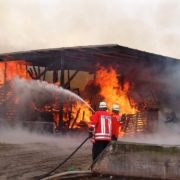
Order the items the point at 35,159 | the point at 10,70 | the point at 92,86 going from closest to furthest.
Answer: the point at 35,159 → the point at 10,70 → the point at 92,86

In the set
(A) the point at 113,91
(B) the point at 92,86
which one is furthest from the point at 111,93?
(B) the point at 92,86

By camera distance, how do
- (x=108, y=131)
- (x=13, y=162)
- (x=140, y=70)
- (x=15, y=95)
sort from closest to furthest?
1. (x=108, y=131)
2. (x=13, y=162)
3. (x=15, y=95)
4. (x=140, y=70)

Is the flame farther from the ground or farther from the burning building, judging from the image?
the ground

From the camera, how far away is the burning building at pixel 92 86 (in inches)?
594

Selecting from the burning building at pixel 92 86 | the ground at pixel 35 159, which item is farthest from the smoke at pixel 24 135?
the burning building at pixel 92 86

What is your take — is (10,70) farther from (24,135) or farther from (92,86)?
(24,135)

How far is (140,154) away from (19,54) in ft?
32.8

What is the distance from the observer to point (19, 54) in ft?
50.1

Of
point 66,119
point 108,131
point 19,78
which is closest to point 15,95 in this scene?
point 19,78

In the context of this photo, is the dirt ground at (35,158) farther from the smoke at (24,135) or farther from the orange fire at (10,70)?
the orange fire at (10,70)

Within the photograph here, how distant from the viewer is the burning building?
15088 millimetres

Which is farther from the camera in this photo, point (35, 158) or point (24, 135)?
point (24, 135)

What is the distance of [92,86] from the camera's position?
1834 centimetres

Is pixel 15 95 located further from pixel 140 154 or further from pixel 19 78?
pixel 140 154
